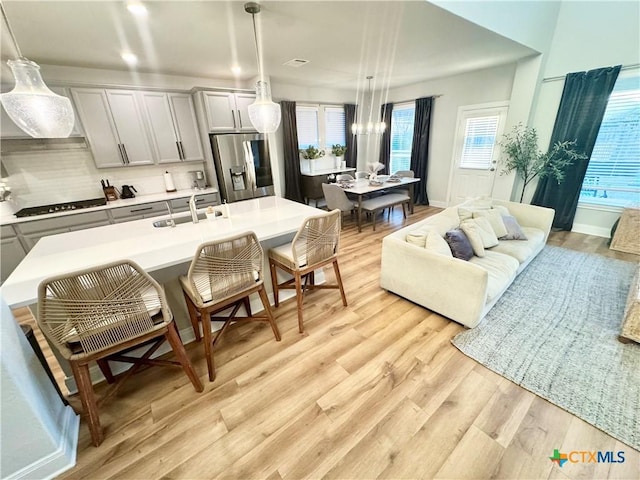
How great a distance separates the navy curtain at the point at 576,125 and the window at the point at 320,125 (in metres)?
3.92

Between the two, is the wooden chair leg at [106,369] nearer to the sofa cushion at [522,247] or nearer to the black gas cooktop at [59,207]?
the black gas cooktop at [59,207]

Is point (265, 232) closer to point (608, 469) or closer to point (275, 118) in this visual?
point (275, 118)

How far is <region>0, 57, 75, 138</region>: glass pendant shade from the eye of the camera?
1280mm

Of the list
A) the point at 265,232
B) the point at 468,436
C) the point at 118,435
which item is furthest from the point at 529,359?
the point at 118,435

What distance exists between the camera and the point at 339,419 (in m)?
1.46

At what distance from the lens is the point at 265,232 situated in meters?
1.93

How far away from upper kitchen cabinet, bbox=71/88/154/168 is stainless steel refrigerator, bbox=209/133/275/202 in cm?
97

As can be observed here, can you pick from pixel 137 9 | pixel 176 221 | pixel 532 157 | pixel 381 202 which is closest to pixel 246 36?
pixel 137 9

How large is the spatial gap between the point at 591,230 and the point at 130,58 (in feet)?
22.0

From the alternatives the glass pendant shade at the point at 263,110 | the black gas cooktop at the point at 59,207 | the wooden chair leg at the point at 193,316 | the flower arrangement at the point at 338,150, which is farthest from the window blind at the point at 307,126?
the wooden chair leg at the point at 193,316

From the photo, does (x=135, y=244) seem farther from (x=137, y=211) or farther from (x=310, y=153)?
(x=310, y=153)

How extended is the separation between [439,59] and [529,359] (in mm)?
3844

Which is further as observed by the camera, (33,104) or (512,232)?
(512,232)

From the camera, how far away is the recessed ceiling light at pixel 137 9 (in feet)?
5.89
